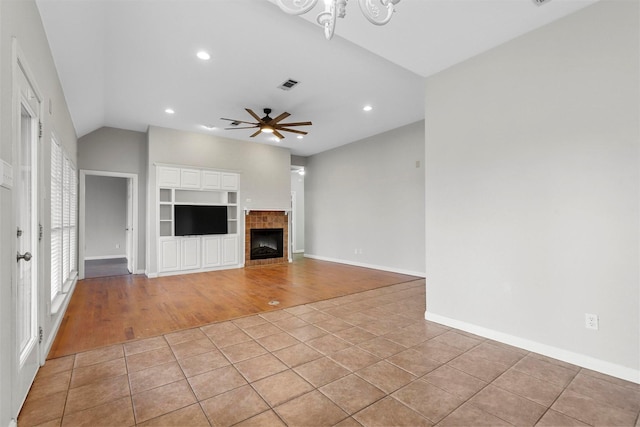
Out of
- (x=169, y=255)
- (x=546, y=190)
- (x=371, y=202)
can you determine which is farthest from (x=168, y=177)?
(x=546, y=190)

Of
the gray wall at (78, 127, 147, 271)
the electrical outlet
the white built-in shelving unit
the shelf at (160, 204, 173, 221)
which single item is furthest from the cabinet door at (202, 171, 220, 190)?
the electrical outlet

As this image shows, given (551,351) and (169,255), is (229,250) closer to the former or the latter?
(169,255)

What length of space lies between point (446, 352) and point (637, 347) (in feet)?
4.46

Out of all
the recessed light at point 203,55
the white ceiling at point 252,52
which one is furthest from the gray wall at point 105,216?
the recessed light at point 203,55

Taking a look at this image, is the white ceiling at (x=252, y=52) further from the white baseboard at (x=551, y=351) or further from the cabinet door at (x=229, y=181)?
the white baseboard at (x=551, y=351)

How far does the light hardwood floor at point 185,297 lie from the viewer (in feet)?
10.6

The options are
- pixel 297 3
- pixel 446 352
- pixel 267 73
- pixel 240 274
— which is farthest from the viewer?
pixel 240 274

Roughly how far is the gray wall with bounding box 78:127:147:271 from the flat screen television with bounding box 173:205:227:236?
2.68ft

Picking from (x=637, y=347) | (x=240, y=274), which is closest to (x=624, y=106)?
(x=637, y=347)

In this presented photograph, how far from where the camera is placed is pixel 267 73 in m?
3.89

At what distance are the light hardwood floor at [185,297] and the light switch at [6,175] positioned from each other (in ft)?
5.99

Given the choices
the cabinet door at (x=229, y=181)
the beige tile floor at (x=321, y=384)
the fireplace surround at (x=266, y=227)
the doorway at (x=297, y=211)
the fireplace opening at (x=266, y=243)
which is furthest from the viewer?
the doorway at (x=297, y=211)

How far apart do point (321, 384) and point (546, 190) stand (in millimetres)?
2591

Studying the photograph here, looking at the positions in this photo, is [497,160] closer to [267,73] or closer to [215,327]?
[267,73]
